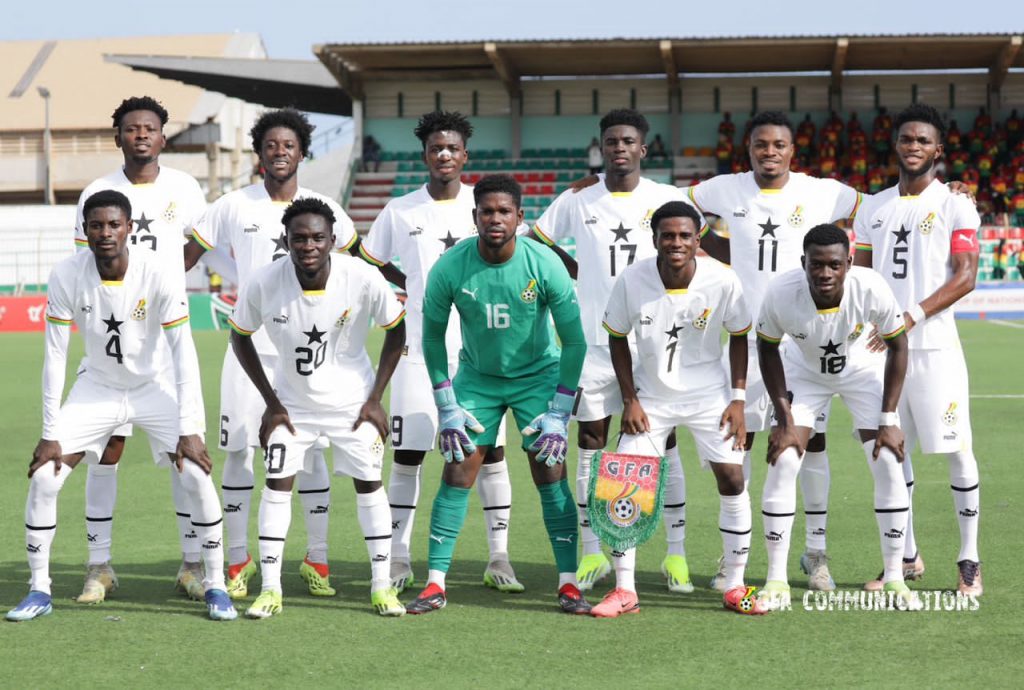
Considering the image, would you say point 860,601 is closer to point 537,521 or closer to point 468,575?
point 468,575

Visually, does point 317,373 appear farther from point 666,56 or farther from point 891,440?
point 666,56

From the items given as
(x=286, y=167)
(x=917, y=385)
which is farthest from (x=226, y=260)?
(x=917, y=385)

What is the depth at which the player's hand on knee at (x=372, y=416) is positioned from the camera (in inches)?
243

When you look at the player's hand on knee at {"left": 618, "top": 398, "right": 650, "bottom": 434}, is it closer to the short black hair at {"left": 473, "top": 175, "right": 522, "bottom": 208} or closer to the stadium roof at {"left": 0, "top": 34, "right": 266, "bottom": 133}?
the short black hair at {"left": 473, "top": 175, "right": 522, "bottom": 208}

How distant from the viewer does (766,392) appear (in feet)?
22.0

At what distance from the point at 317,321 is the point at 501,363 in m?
0.91

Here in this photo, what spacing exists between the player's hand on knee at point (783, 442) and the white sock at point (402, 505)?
6.37 ft

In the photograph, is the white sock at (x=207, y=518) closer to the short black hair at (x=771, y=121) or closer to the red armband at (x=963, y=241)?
the short black hair at (x=771, y=121)

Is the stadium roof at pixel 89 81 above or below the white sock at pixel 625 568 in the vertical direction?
above

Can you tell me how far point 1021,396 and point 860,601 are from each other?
31.0 feet

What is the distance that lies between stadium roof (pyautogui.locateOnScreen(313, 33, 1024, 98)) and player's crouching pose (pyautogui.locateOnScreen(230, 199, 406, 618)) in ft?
97.0

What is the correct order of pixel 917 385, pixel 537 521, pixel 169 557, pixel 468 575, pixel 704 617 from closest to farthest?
1. pixel 704 617
2. pixel 917 385
3. pixel 468 575
4. pixel 169 557
5. pixel 537 521

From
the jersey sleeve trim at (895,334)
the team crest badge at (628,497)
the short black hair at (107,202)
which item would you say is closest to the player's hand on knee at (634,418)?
the team crest badge at (628,497)

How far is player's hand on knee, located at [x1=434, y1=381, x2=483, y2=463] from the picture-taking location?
6.15 meters
